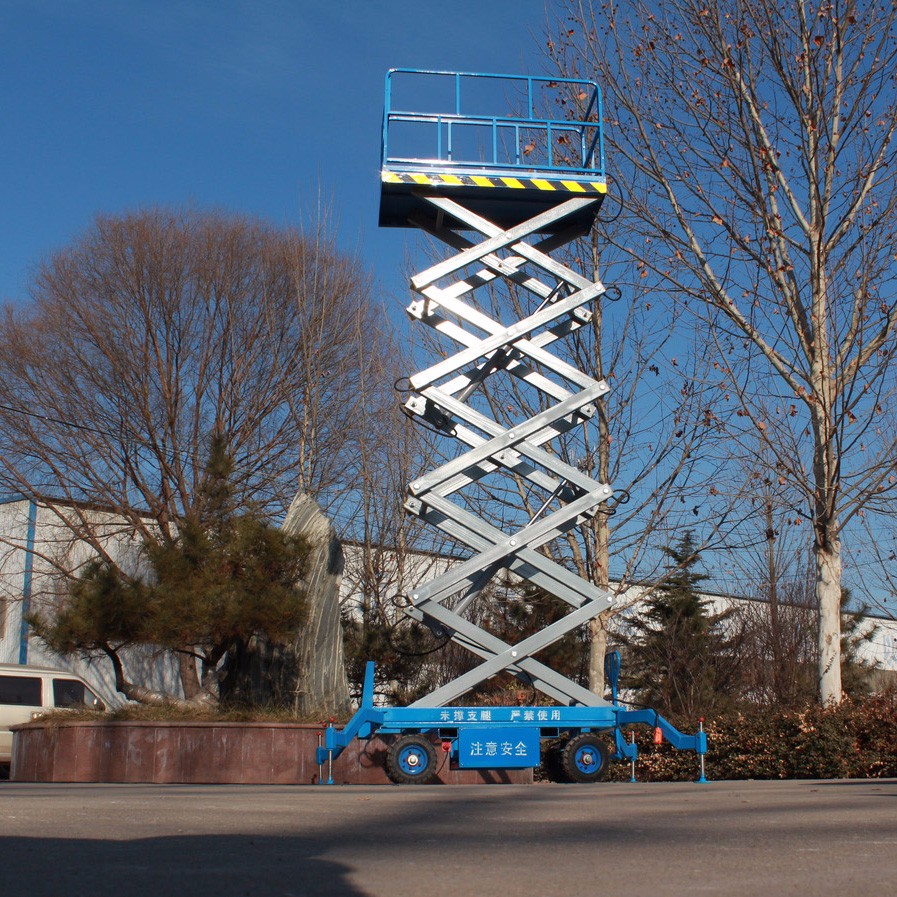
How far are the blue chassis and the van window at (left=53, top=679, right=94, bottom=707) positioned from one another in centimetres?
905

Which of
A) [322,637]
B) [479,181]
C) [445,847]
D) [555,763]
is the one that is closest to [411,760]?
[555,763]

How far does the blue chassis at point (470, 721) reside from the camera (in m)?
10.0

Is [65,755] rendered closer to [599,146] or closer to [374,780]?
[374,780]

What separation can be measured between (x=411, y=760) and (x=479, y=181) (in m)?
6.14

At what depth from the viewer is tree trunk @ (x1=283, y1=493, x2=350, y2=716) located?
43.3 feet

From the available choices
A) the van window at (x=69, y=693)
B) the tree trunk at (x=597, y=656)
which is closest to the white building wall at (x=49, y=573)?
the van window at (x=69, y=693)

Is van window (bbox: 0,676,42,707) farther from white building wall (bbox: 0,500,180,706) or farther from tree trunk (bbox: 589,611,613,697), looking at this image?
tree trunk (bbox: 589,611,613,697)

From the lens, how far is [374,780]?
10977 mm

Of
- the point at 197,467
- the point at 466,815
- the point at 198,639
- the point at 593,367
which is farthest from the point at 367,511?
the point at 466,815

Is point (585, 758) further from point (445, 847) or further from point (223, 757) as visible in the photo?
point (445, 847)

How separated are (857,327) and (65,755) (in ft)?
37.2

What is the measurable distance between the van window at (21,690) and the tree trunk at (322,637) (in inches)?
262

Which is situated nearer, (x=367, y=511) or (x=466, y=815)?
(x=466, y=815)

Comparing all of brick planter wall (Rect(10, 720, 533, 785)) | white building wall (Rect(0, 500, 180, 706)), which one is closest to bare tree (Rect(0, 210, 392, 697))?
white building wall (Rect(0, 500, 180, 706))
